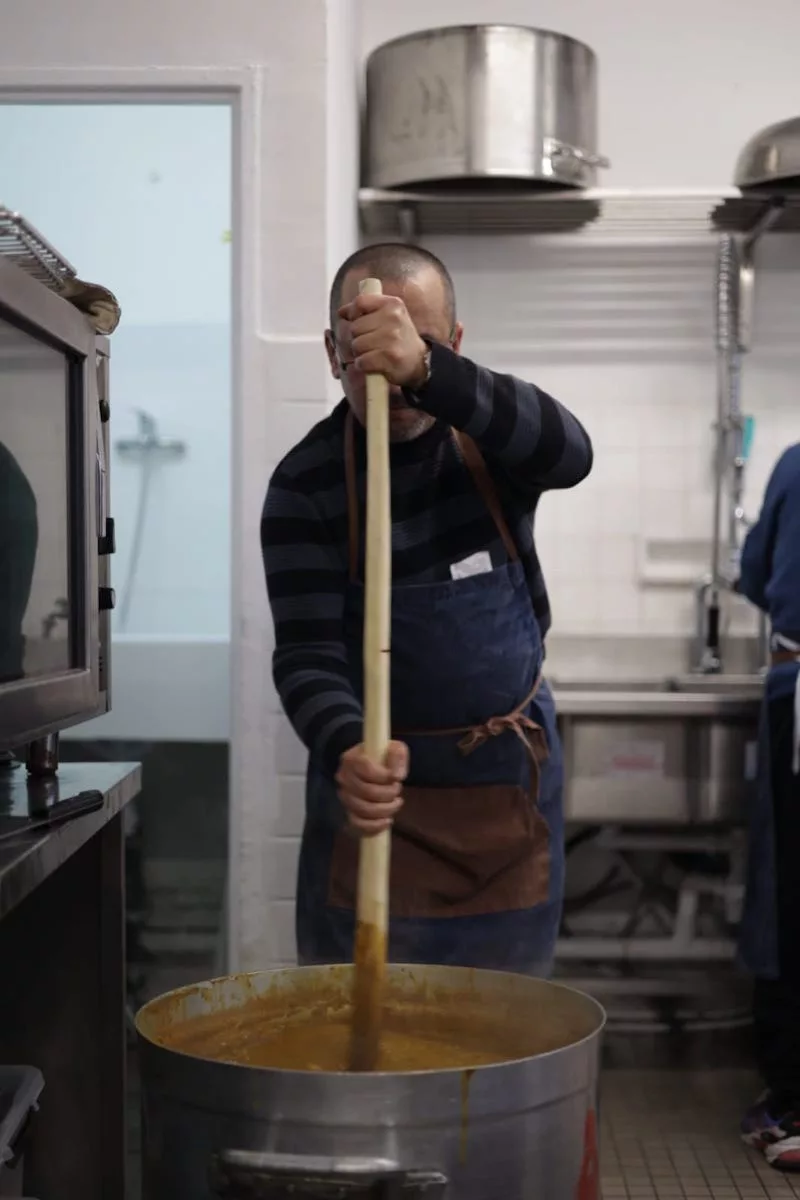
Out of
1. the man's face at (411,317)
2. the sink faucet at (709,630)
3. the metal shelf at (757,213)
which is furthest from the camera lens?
the sink faucet at (709,630)

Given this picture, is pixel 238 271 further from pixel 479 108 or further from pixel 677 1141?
pixel 677 1141

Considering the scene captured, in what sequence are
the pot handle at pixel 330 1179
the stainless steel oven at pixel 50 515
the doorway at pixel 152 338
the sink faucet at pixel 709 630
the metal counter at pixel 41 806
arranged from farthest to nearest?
the sink faucet at pixel 709 630, the doorway at pixel 152 338, the stainless steel oven at pixel 50 515, the metal counter at pixel 41 806, the pot handle at pixel 330 1179

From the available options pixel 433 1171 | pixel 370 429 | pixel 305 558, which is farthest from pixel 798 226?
pixel 433 1171

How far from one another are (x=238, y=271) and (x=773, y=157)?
1.11 meters

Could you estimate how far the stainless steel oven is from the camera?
1085 millimetres

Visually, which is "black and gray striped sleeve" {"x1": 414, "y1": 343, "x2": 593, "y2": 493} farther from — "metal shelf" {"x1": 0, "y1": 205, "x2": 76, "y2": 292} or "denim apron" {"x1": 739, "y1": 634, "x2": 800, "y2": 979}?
"denim apron" {"x1": 739, "y1": 634, "x2": 800, "y2": 979}

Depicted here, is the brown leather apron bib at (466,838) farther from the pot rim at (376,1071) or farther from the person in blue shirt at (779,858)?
the person in blue shirt at (779,858)

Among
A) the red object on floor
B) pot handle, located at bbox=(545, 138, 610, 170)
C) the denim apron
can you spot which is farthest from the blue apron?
pot handle, located at bbox=(545, 138, 610, 170)

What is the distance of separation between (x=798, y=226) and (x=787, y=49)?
0.44m

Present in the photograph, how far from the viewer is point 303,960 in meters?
1.71

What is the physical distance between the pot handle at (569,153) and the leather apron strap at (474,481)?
1.38 m

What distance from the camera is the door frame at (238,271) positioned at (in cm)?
238

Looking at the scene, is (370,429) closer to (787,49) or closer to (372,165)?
(372,165)

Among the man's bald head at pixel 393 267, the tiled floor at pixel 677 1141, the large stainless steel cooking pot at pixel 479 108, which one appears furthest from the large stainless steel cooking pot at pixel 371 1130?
the large stainless steel cooking pot at pixel 479 108
